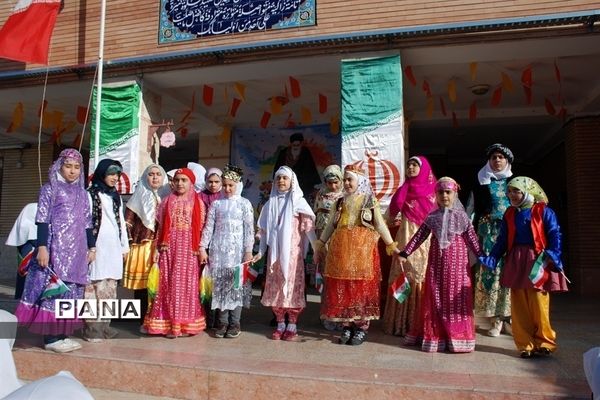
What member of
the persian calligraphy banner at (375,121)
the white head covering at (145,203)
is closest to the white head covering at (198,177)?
the white head covering at (145,203)

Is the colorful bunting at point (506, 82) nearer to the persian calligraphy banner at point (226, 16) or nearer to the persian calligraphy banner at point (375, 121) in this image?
the persian calligraphy banner at point (375, 121)

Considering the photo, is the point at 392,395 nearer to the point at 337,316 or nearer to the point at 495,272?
the point at 337,316

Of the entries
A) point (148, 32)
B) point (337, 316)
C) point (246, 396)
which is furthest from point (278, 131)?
point (246, 396)

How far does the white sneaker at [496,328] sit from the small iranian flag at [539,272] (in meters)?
1.03

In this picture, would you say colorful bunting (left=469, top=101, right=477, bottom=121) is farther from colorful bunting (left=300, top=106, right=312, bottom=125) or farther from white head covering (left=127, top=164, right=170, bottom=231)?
white head covering (left=127, top=164, right=170, bottom=231)

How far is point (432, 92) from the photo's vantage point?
8.02m

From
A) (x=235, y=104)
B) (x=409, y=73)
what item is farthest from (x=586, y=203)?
(x=235, y=104)

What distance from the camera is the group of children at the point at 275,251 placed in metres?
3.82

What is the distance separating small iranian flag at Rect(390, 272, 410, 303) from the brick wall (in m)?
5.15

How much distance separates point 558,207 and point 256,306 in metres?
7.22

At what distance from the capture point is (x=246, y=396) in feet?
10.6

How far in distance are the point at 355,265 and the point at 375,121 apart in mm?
2653

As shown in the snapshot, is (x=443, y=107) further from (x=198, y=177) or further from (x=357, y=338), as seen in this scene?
(x=357, y=338)

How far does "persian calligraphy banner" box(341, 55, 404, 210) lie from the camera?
606 cm
